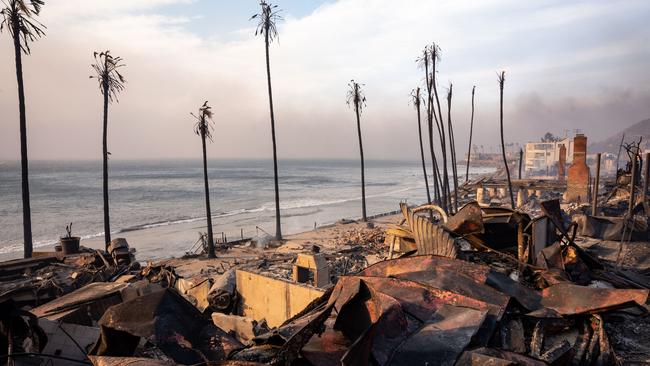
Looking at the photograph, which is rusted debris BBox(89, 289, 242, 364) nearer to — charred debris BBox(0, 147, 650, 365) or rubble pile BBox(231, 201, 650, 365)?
charred debris BBox(0, 147, 650, 365)

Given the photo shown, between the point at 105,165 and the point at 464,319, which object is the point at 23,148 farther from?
the point at 464,319

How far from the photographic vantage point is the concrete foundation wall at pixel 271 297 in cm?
780

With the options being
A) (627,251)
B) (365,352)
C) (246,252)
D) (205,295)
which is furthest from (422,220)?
(246,252)

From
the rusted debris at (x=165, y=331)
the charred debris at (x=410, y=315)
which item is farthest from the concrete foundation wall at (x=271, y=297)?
the rusted debris at (x=165, y=331)

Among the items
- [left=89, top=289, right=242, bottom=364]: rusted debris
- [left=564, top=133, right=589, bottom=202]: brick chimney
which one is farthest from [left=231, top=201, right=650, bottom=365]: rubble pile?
[left=564, top=133, right=589, bottom=202]: brick chimney

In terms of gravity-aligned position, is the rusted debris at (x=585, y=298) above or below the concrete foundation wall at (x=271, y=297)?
above

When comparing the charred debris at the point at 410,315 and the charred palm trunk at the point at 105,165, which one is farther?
the charred palm trunk at the point at 105,165

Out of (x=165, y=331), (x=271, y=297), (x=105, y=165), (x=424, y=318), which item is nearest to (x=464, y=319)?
(x=424, y=318)

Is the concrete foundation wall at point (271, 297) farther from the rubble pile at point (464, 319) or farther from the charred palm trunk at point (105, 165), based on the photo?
the charred palm trunk at point (105, 165)

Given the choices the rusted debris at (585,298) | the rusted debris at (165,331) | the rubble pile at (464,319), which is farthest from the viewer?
the rusted debris at (585,298)

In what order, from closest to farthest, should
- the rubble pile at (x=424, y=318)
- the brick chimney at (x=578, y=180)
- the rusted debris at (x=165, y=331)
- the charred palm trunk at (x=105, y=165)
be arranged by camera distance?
the rubble pile at (x=424, y=318) < the rusted debris at (x=165, y=331) < the charred palm trunk at (x=105, y=165) < the brick chimney at (x=578, y=180)

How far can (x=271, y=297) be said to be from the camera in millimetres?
8477

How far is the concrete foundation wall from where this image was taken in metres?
7.80

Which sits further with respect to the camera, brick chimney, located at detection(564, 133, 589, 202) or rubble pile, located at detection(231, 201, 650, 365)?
brick chimney, located at detection(564, 133, 589, 202)
